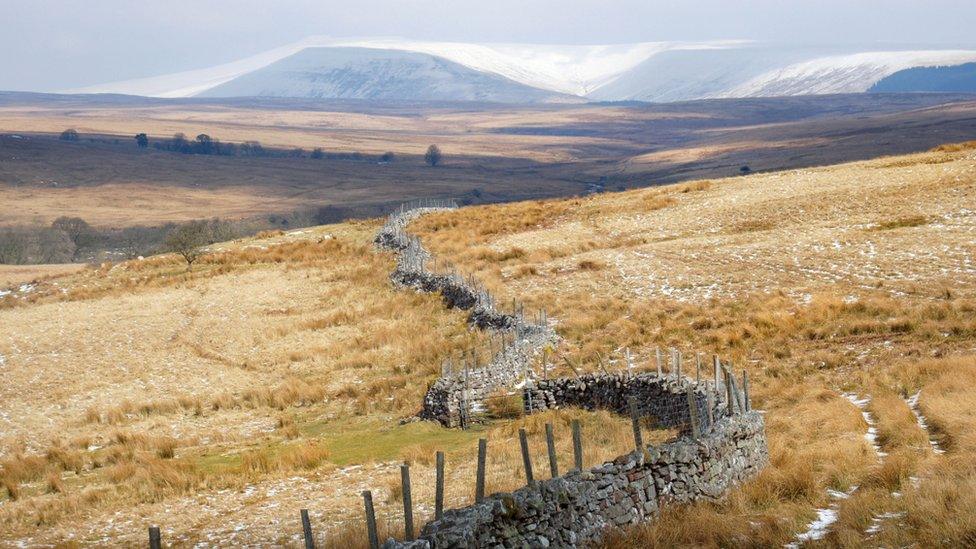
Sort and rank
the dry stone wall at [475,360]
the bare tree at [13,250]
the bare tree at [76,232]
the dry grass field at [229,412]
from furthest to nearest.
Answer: the bare tree at [76,232] < the bare tree at [13,250] < the dry stone wall at [475,360] < the dry grass field at [229,412]

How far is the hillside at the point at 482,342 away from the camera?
17297 mm

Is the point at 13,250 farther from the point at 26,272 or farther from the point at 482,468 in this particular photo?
the point at 482,468

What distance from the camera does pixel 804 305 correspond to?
35250mm

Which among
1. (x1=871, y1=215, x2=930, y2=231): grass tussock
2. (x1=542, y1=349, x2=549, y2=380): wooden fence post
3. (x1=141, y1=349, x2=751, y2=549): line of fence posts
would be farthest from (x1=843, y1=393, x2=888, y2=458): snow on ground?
(x1=871, y1=215, x2=930, y2=231): grass tussock

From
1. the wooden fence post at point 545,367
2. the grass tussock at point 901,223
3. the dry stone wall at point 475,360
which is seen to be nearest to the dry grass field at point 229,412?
the dry stone wall at point 475,360

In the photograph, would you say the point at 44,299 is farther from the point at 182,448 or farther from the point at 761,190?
the point at 761,190

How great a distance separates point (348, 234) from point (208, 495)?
58.8m

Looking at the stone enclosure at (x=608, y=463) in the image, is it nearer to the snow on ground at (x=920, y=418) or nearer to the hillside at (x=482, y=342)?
the hillside at (x=482, y=342)

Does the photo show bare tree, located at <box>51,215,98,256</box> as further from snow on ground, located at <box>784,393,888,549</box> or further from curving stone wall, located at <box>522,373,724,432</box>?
snow on ground, located at <box>784,393,888,549</box>

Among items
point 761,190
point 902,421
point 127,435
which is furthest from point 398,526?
point 761,190

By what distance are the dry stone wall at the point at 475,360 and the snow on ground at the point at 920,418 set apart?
11.0 meters

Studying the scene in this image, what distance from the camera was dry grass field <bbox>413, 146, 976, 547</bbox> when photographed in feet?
49.8

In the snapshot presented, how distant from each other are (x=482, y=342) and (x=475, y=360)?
137 inches

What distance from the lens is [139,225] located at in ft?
514
